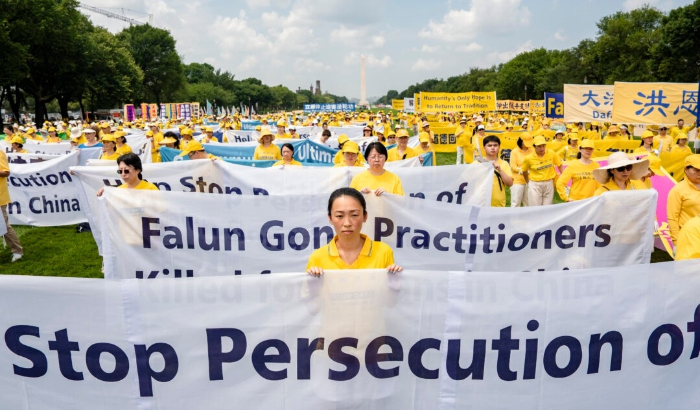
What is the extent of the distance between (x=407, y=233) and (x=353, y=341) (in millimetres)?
2381

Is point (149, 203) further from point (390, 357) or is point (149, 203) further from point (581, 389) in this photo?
point (581, 389)

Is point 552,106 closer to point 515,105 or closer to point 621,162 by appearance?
point 621,162

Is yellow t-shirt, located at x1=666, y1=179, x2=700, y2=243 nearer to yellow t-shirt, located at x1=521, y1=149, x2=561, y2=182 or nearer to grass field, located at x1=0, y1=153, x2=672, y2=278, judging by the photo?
Answer: grass field, located at x1=0, y1=153, x2=672, y2=278

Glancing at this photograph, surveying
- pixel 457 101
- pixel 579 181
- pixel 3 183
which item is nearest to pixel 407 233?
pixel 579 181

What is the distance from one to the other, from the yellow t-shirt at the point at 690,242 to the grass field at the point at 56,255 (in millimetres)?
4314

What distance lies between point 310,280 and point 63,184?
801cm

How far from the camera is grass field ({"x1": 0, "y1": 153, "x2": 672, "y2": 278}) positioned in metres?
7.68

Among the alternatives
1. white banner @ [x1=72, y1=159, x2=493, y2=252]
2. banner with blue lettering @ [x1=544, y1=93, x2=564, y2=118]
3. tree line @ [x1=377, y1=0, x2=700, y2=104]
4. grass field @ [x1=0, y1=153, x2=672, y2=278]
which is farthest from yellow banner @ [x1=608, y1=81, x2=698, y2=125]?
tree line @ [x1=377, y1=0, x2=700, y2=104]

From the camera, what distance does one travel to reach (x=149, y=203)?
17.2ft

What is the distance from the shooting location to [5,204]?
25.5 ft

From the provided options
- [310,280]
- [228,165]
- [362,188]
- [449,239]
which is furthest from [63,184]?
[310,280]

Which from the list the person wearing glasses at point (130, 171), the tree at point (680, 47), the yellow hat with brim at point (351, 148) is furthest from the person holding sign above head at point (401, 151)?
the tree at point (680, 47)

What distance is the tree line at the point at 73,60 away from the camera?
41.1m

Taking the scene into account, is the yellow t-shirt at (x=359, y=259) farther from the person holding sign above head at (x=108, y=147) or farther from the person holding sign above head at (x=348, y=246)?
the person holding sign above head at (x=108, y=147)
